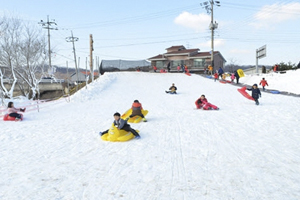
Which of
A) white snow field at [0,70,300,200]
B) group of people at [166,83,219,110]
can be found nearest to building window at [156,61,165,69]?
group of people at [166,83,219,110]

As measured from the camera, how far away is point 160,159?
5625mm

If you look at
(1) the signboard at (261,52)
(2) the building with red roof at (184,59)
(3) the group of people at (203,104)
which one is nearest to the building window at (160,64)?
(2) the building with red roof at (184,59)

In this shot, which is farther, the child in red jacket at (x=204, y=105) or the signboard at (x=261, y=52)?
the signboard at (x=261, y=52)

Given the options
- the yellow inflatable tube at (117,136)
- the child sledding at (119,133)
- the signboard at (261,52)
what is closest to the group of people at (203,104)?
the child sledding at (119,133)

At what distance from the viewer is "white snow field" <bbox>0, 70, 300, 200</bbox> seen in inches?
157

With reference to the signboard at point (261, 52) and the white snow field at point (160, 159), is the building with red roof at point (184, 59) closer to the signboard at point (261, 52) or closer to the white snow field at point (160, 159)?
the signboard at point (261, 52)

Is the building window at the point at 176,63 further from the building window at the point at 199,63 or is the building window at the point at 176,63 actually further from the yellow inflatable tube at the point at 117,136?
the yellow inflatable tube at the point at 117,136

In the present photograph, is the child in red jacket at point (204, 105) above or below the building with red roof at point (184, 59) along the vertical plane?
below

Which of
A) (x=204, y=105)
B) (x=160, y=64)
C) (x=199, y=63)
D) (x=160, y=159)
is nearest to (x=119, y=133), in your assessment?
(x=160, y=159)

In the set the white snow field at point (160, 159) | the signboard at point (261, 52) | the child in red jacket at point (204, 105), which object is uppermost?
the signboard at point (261, 52)

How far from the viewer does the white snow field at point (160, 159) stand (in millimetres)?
3996

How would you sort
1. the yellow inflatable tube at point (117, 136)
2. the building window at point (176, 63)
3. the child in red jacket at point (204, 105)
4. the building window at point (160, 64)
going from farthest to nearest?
1. the building window at point (160, 64)
2. the building window at point (176, 63)
3. the child in red jacket at point (204, 105)
4. the yellow inflatable tube at point (117, 136)

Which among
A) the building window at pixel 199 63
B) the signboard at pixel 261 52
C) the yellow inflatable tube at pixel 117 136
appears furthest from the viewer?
the building window at pixel 199 63

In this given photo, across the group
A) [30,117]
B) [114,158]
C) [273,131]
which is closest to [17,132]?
[30,117]
